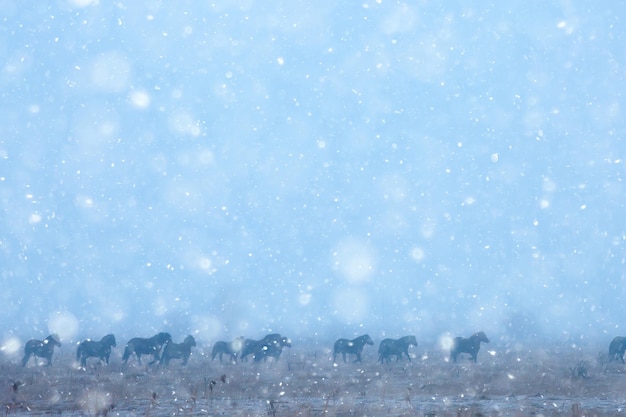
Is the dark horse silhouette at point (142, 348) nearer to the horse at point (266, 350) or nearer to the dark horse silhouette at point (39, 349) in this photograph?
the dark horse silhouette at point (39, 349)

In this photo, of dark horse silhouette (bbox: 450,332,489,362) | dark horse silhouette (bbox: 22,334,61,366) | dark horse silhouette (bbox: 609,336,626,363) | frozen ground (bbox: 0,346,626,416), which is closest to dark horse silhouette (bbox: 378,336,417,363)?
frozen ground (bbox: 0,346,626,416)

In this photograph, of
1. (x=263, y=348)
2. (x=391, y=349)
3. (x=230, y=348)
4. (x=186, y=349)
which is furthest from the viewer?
(x=230, y=348)

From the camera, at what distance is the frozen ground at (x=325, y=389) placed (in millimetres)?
17562

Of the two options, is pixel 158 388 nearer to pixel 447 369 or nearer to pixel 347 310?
pixel 447 369

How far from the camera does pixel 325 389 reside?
69.0 feet

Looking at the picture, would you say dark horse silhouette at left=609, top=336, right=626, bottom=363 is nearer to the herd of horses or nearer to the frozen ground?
the herd of horses

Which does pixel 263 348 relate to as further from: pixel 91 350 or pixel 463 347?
pixel 463 347

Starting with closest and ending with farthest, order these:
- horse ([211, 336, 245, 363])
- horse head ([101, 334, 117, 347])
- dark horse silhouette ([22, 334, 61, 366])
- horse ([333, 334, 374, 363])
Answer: dark horse silhouette ([22, 334, 61, 366]) < horse head ([101, 334, 117, 347]) < horse ([333, 334, 374, 363]) < horse ([211, 336, 245, 363])

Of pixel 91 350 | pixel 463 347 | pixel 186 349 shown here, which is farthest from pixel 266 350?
pixel 463 347

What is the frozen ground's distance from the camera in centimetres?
1756

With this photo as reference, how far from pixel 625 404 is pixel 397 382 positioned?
6.76 metres

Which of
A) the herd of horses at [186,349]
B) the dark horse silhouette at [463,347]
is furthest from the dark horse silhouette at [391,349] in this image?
the dark horse silhouette at [463,347]

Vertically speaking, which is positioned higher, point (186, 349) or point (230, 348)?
point (230, 348)

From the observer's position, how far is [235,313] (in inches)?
2692
